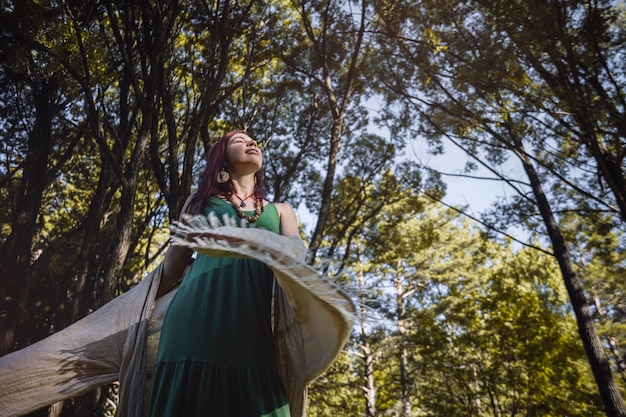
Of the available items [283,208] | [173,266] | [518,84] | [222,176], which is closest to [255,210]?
[283,208]

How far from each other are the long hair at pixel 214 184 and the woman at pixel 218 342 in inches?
2.8

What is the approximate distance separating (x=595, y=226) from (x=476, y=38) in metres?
3.97

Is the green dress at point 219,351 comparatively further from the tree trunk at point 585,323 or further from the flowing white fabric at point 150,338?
the tree trunk at point 585,323

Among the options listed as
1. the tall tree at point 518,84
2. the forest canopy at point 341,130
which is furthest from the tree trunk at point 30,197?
the tall tree at point 518,84

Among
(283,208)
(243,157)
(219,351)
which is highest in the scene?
(243,157)

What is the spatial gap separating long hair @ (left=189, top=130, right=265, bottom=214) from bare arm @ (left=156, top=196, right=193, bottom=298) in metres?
0.20

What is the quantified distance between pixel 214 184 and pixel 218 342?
780 millimetres

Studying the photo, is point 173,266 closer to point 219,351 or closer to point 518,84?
point 219,351

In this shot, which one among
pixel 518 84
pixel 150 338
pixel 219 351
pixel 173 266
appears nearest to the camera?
pixel 219 351

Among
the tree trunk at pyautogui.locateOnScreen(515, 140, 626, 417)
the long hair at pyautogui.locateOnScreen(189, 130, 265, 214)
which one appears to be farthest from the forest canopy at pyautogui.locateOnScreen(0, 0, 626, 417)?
the long hair at pyautogui.locateOnScreen(189, 130, 265, 214)

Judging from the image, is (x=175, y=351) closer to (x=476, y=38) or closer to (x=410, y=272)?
(x=476, y=38)

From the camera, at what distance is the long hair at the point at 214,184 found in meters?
1.77

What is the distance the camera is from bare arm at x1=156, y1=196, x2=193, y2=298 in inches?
63.7

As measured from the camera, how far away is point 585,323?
573 centimetres
